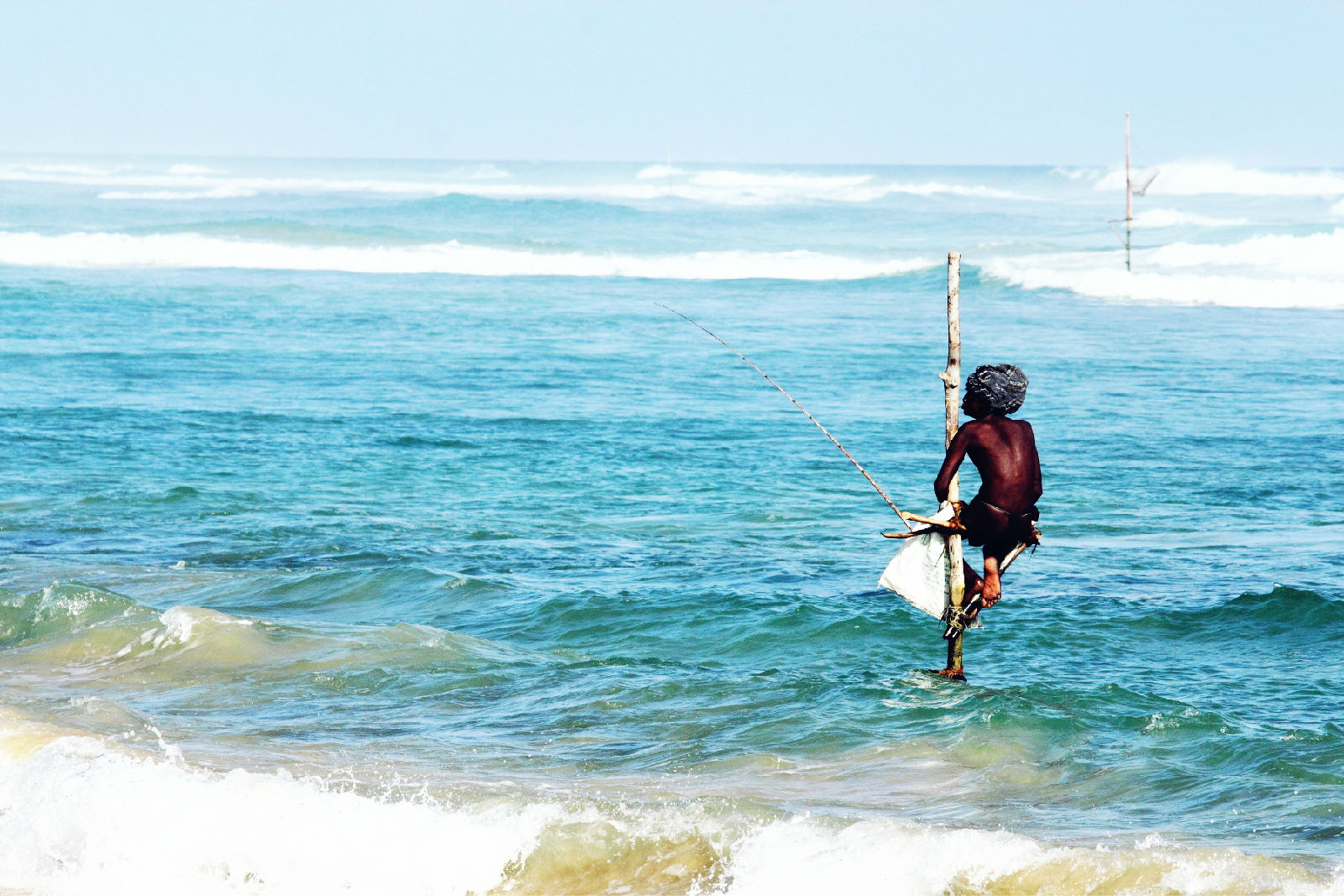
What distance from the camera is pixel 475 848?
5.94 metres

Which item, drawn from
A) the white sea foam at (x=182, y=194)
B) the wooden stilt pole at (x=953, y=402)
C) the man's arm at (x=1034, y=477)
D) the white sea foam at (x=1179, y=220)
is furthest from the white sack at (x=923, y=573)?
the white sea foam at (x=182, y=194)

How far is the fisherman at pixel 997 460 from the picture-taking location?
22.6 ft

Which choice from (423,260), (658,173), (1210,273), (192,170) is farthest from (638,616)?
(192,170)

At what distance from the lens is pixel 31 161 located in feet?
445

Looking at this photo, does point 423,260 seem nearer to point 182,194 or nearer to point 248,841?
point 248,841

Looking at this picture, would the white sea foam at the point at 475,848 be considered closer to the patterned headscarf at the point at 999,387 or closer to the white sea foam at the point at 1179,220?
the patterned headscarf at the point at 999,387

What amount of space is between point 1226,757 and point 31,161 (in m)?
147

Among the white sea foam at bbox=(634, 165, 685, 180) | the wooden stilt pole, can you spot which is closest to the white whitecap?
the white sea foam at bbox=(634, 165, 685, 180)

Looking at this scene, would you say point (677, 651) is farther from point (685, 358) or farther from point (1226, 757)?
point (685, 358)

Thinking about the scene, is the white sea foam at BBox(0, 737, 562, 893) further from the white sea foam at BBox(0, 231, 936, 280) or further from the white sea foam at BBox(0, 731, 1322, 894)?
the white sea foam at BBox(0, 231, 936, 280)

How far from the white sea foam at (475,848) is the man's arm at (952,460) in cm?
173

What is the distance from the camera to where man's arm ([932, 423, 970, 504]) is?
6824 millimetres

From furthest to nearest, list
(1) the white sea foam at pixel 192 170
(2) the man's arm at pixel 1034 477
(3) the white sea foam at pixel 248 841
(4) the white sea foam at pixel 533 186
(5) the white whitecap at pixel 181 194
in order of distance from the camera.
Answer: (1) the white sea foam at pixel 192 170 → (4) the white sea foam at pixel 533 186 → (5) the white whitecap at pixel 181 194 → (2) the man's arm at pixel 1034 477 → (3) the white sea foam at pixel 248 841

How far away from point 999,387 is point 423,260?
124 feet
